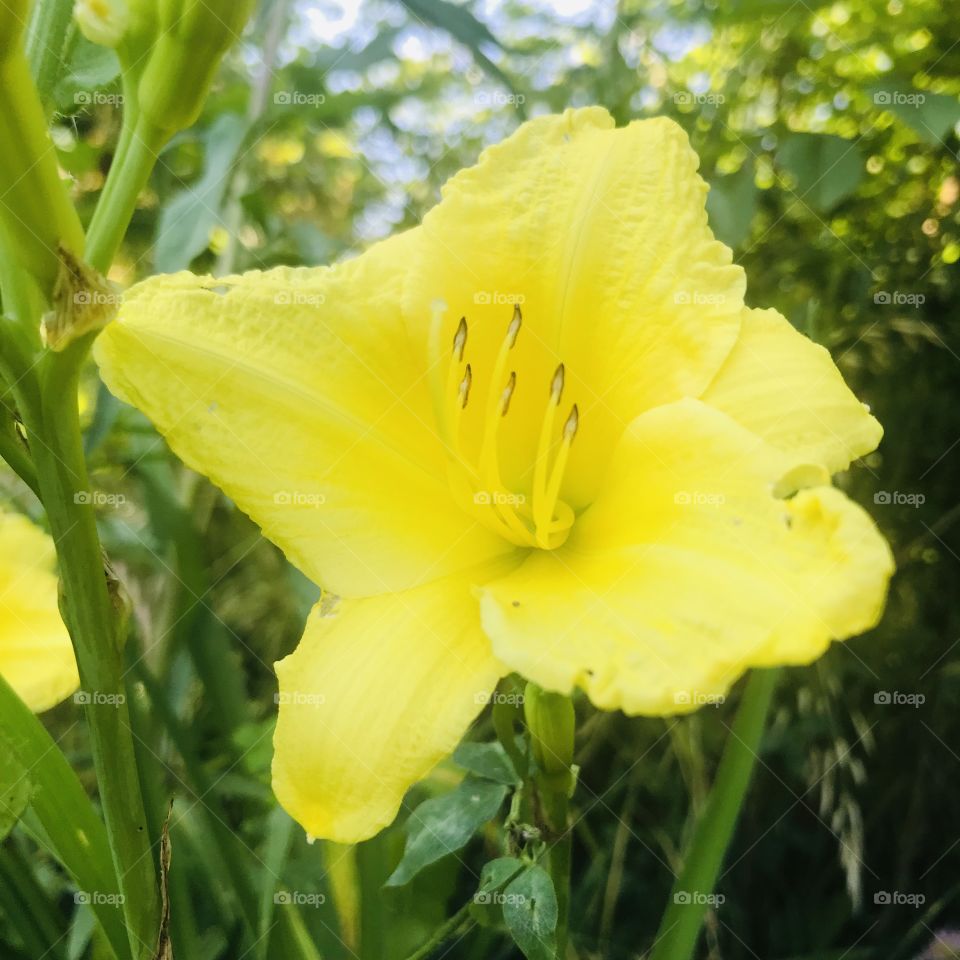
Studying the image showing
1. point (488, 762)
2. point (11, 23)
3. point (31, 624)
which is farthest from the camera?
point (31, 624)

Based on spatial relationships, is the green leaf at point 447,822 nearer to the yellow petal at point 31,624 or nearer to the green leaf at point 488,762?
the green leaf at point 488,762

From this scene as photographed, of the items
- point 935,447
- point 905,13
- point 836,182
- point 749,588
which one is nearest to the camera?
point 749,588

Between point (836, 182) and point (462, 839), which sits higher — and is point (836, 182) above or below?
above

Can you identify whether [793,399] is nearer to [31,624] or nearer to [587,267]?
→ [587,267]

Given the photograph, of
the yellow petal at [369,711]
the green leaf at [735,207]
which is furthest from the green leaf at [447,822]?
the green leaf at [735,207]

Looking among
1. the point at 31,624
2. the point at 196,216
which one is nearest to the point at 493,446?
the point at 31,624

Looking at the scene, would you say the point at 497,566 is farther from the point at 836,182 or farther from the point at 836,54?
the point at 836,54

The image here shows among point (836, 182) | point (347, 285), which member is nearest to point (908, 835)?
point (836, 182)
